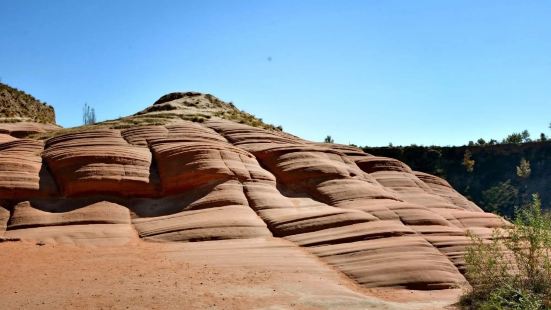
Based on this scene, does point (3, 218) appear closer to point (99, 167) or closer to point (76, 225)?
point (76, 225)

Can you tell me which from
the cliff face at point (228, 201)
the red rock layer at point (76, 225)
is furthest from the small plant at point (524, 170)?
the red rock layer at point (76, 225)

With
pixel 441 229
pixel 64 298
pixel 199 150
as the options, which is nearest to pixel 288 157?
pixel 199 150

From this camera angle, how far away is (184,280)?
14.1 m

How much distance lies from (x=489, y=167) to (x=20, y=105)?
67.4m

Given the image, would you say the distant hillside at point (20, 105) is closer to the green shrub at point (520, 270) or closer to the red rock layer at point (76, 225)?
the red rock layer at point (76, 225)

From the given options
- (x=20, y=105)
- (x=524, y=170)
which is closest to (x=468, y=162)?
(x=524, y=170)

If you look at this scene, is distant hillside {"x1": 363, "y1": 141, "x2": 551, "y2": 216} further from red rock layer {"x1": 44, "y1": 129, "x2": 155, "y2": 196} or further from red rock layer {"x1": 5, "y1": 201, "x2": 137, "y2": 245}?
red rock layer {"x1": 5, "y1": 201, "x2": 137, "y2": 245}

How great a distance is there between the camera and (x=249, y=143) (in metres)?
27.1

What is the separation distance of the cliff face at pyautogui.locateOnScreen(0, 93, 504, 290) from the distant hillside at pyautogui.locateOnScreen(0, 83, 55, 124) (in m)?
23.6

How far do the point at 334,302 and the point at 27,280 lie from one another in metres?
7.89

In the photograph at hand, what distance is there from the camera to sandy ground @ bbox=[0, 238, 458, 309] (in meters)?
12.6

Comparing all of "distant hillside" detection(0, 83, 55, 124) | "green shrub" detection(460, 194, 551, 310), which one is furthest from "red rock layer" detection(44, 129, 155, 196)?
"distant hillside" detection(0, 83, 55, 124)

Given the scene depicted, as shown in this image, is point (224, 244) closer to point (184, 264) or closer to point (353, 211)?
point (184, 264)

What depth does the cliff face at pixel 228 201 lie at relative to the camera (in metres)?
17.6
